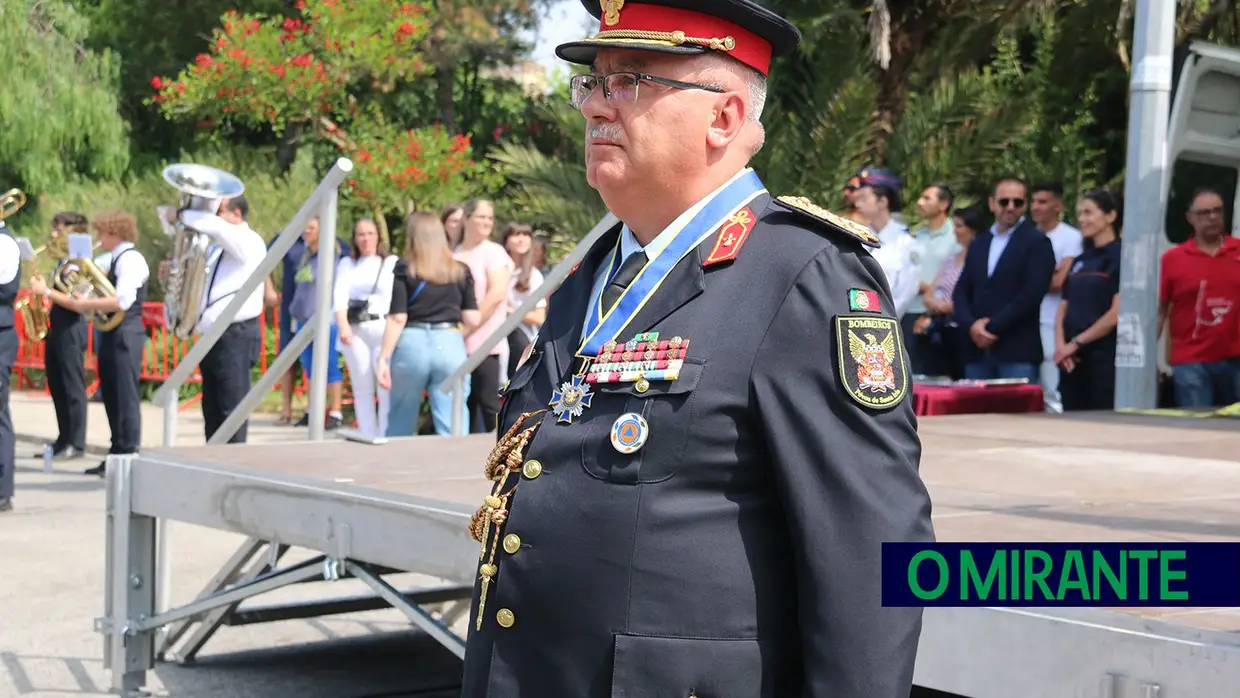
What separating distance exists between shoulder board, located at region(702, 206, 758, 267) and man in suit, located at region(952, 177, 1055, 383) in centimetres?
728

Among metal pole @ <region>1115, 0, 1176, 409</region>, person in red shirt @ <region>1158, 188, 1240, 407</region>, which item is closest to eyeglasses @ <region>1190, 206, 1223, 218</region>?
person in red shirt @ <region>1158, 188, 1240, 407</region>

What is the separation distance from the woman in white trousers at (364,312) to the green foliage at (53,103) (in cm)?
1482

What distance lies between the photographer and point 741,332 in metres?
2.32

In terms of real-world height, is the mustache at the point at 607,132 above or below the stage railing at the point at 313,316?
above

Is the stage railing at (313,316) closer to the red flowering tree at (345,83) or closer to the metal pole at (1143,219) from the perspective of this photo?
the metal pole at (1143,219)

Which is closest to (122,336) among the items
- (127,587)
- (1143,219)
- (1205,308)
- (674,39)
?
(127,587)

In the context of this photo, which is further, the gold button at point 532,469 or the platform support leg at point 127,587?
the platform support leg at point 127,587

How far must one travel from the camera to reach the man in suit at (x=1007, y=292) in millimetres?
9523

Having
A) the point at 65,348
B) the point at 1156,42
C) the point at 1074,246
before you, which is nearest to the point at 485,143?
the point at 65,348

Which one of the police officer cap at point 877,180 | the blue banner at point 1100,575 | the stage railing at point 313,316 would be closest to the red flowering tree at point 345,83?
the police officer cap at point 877,180

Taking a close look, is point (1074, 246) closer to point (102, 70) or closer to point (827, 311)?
point (827, 311)

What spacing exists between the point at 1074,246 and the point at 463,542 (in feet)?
22.5

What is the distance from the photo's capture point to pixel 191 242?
33.6 feet

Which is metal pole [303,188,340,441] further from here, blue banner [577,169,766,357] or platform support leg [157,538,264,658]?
blue banner [577,169,766,357]
